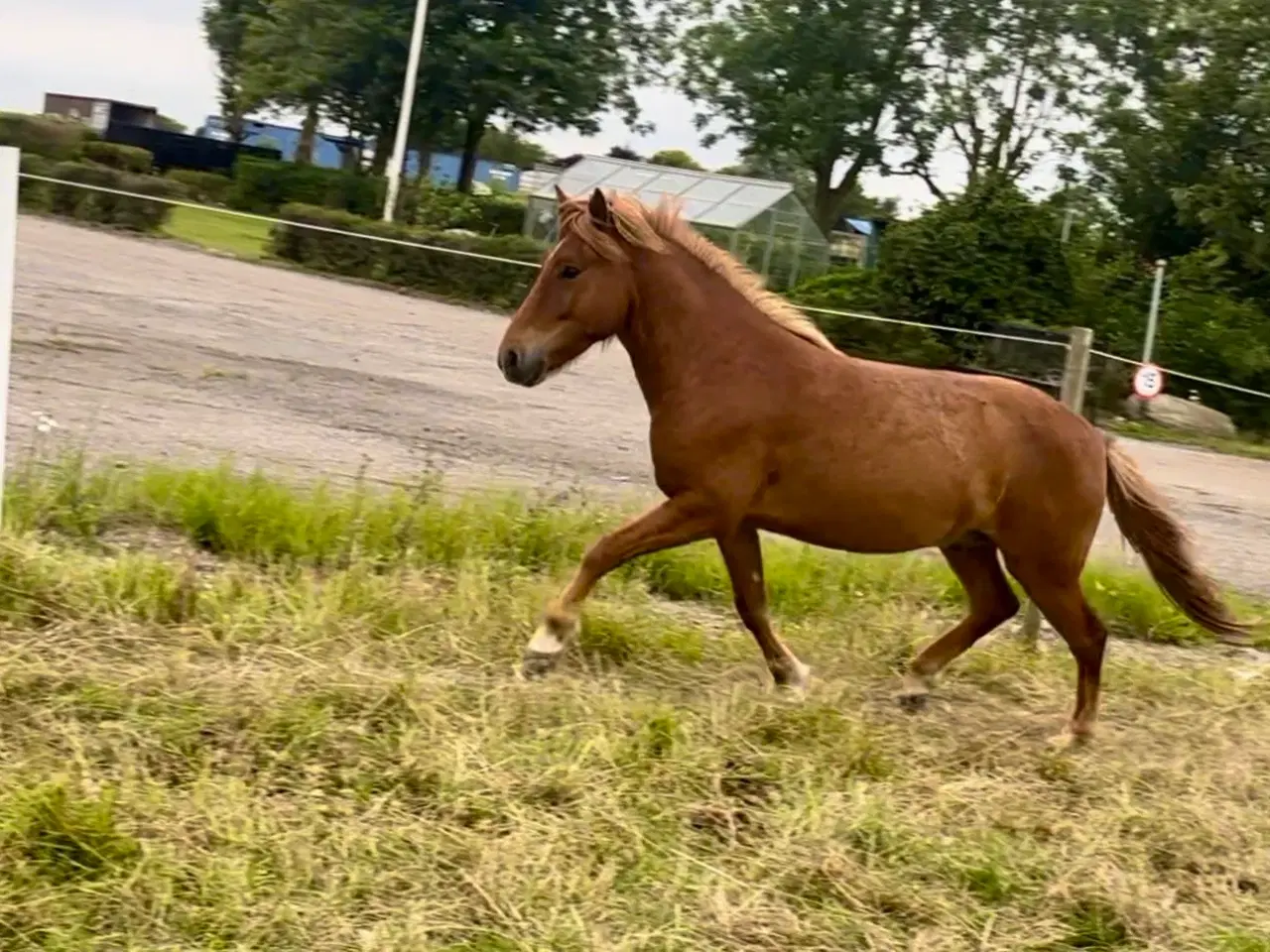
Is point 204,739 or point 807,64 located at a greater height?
point 807,64

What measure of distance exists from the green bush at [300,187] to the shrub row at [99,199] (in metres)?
9.60

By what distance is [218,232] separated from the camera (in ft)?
91.2

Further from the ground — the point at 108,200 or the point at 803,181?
the point at 803,181

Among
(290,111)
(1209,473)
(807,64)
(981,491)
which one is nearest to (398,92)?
(290,111)

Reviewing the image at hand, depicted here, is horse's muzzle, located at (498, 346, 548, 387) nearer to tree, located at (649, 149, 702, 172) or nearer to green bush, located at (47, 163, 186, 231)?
green bush, located at (47, 163, 186, 231)

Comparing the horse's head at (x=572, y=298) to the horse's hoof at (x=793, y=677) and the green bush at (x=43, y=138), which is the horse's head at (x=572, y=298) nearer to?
the horse's hoof at (x=793, y=677)

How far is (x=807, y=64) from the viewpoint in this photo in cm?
4434

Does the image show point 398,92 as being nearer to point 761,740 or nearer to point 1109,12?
point 1109,12

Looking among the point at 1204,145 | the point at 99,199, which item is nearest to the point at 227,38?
the point at 99,199

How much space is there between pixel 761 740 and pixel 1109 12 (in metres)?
41.3

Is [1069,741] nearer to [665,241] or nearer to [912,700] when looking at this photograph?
[912,700]

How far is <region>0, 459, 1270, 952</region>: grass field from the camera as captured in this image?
3.23 meters

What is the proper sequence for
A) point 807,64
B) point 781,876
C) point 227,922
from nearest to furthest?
point 227,922, point 781,876, point 807,64

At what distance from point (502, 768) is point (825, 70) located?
42.9 metres
